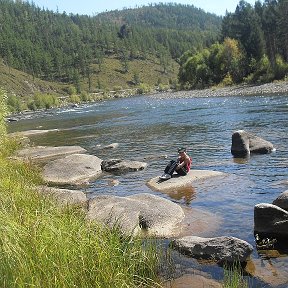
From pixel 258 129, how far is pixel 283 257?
24.7 metres

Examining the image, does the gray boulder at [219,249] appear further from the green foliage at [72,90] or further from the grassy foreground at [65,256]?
the green foliage at [72,90]

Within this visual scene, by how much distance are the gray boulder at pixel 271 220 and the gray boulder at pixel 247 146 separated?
12960mm

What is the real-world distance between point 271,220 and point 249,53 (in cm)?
10283

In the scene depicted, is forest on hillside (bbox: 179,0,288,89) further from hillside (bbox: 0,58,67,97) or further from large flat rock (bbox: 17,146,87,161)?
hillside (bbox: 0,58,67,97)

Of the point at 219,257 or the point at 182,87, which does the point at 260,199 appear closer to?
the point at 219,257

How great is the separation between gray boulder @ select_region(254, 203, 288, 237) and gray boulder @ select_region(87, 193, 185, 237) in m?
2.61

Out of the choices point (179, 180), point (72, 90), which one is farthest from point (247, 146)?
point (72, 90)

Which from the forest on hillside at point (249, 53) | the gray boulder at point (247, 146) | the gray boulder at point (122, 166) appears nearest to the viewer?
the gray boulder at point (122, 166)

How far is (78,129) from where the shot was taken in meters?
50.3

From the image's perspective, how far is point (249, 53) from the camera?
109 m

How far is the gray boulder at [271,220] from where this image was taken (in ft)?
38.9

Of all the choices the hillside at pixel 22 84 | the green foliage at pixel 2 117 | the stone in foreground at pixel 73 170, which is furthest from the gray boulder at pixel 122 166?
the hillside at pixel 22 84

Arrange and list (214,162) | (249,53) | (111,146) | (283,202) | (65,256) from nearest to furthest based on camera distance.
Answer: (65,256), (283,202), (214,162), (111,146), (249,53)

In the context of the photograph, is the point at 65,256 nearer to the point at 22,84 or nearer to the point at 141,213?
the point at 141,213
